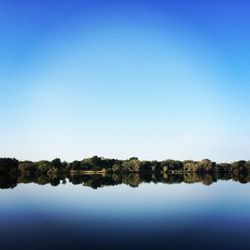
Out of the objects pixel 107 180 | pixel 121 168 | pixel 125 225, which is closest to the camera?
pixel 125 225

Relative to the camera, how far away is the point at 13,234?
97.8 feet

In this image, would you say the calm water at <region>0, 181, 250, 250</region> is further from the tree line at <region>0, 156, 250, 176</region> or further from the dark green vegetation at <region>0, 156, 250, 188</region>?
the tree line at <region>0, 156, 250, 176</region>

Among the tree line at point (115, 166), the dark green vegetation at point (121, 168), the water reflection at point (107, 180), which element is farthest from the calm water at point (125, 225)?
the tree line at point (115, 166)

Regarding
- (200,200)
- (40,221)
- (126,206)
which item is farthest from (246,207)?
(40,221)

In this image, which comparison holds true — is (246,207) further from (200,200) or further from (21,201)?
(21,201)

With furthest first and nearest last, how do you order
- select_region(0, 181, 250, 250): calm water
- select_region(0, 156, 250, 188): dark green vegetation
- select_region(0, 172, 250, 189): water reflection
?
select_region(0, 156, 250, 188): dark green vegetation, select_region(0, 172, 250, 189): water reflection, select_region(0, 181, 250, 250): calm water

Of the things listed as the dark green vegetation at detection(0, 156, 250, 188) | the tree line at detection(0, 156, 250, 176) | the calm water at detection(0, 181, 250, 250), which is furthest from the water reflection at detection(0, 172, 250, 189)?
the calm water at detection(0, 181, 250, 250)

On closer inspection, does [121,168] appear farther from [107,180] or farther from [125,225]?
[125,225]

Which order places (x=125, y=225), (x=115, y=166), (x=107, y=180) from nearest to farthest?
(x=125, y=225)
(x=107, y=180)
(x=115, y=166)

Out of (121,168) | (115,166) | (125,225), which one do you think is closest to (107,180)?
(115,166)

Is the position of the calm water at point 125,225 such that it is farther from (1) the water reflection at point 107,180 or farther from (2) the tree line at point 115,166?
(2) the tree line at point 115,166

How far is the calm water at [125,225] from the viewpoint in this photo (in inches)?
1053

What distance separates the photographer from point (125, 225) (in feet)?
112

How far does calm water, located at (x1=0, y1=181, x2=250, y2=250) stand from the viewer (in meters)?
26.8
